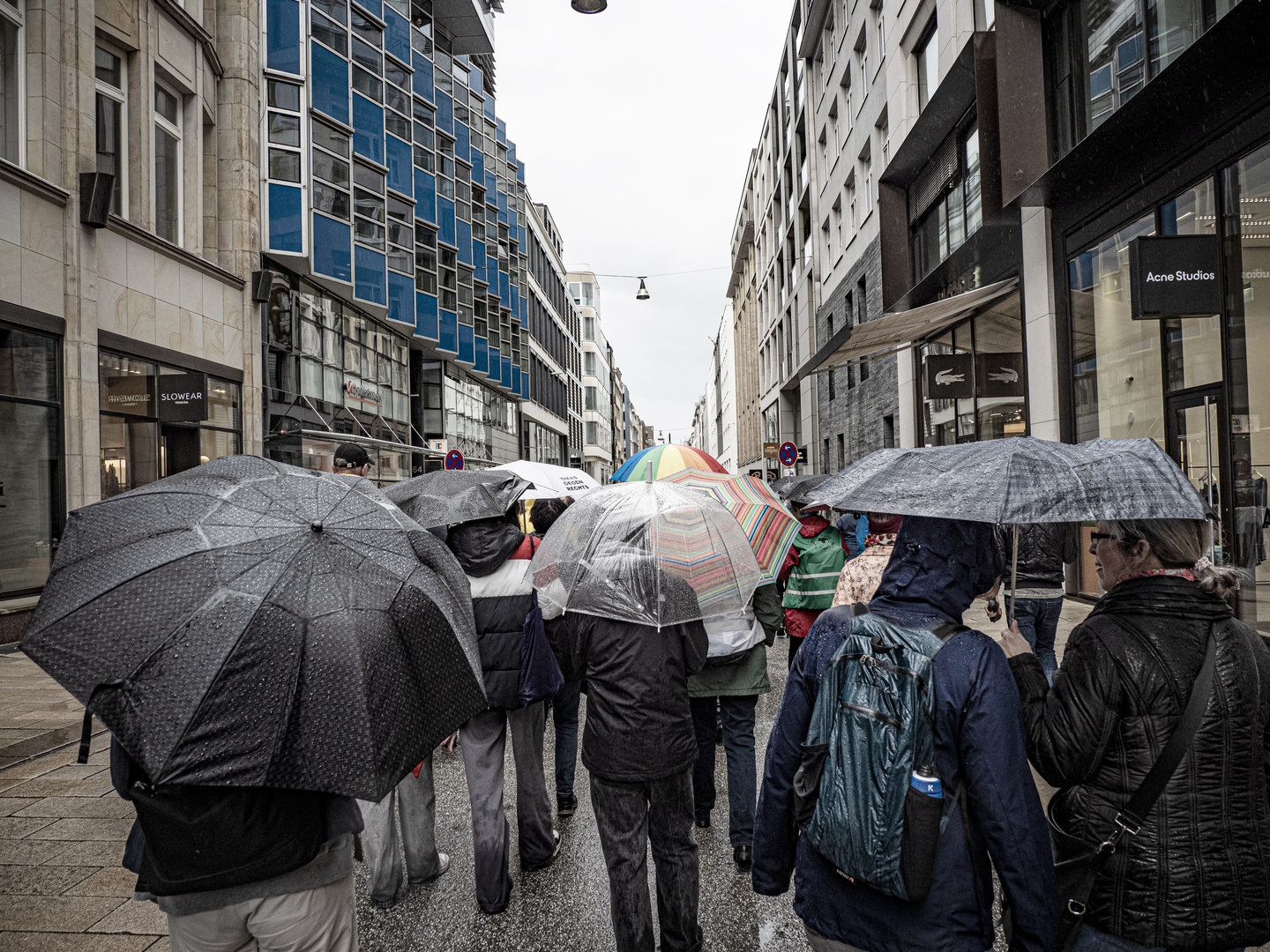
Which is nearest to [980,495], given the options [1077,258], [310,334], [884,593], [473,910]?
[884,593]

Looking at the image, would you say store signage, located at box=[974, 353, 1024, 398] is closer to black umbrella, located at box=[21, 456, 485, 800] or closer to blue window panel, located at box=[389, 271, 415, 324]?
black umbrella, located at box=[21, 456, 485, 800]

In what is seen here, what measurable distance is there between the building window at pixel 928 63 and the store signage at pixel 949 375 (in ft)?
19.4

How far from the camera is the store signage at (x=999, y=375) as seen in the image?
13.1 m

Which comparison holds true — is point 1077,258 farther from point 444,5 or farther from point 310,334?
point 444,5

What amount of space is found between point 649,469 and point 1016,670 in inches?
135

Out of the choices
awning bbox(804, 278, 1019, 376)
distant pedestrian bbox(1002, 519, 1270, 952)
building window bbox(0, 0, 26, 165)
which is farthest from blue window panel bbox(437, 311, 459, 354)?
distant pedestrian bbox(1002, 519, 1270, 952)

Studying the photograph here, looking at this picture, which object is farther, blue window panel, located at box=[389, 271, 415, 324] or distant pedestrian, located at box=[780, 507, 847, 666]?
blue window panel, located at box=[389, 271, 415, 324]

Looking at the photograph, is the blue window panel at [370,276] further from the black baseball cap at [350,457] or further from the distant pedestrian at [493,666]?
the distant pedestrian at [493,666]

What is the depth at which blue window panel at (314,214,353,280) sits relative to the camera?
20.2 meters

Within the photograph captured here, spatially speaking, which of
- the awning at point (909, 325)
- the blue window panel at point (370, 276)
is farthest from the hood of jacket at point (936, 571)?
the blue window panel at point (370, 276)

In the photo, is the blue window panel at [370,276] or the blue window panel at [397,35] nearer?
the blue window panel at [370,276]

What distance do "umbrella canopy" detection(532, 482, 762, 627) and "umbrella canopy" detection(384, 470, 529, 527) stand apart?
35 centimetres

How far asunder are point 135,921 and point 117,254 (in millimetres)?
12385

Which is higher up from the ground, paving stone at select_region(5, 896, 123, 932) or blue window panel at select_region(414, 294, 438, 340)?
blue window panel at select_region(414, 294, 438, 340)
